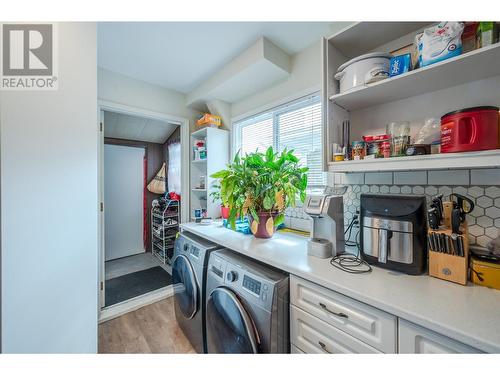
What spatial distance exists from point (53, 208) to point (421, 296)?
155cm

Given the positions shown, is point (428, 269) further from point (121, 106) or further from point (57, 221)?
point (121, 106)

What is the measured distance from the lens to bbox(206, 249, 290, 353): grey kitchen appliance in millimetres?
895

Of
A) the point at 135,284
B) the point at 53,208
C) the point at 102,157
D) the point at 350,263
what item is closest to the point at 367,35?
the point at 350,263

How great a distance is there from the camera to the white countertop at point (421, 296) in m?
0.54

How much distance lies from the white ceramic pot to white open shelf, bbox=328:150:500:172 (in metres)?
0.41

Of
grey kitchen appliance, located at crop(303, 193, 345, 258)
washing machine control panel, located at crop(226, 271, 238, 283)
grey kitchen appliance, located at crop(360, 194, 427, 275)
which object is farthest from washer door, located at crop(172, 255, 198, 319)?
grey kitchen appliance, located at crop(360, 194, 427, 275)

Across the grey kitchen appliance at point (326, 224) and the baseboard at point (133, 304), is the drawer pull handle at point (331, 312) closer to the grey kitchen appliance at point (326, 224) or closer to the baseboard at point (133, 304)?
the grey kitchen appliance at point (326, 224)

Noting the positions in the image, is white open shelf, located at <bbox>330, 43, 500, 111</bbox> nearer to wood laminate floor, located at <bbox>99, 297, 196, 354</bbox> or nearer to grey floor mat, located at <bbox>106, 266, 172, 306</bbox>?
wood laminate floor, located at <bbox>99, 297, 196, 354</bbox>

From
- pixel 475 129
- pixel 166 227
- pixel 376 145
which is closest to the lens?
pixel 475 129

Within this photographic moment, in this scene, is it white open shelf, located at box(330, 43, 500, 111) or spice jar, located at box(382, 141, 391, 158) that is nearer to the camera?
white open shelf, located at box(330, 43, 500, 111)

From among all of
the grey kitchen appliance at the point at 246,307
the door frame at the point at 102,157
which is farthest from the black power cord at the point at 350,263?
the door frame at the point at 102,157

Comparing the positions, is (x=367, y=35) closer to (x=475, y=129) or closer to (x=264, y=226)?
(x=475, y=129)

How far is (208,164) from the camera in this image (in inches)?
88.8

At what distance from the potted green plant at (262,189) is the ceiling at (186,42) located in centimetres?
93
